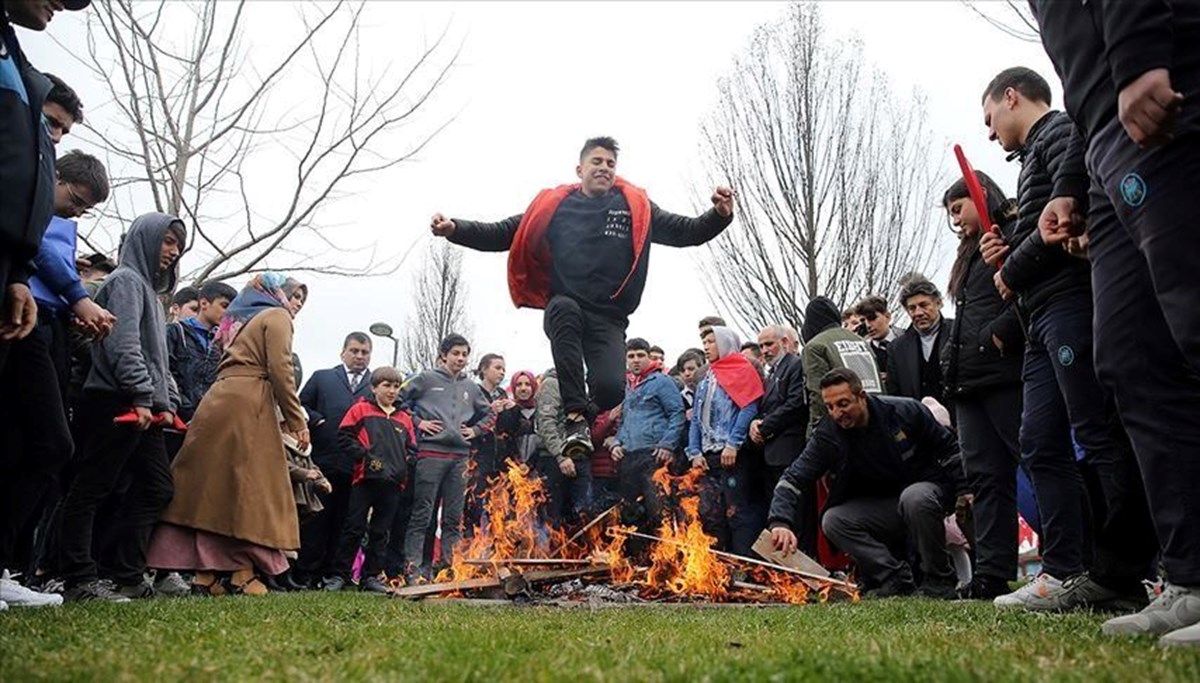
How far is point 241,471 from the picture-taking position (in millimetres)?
6844

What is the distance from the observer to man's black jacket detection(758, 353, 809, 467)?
8133 mm

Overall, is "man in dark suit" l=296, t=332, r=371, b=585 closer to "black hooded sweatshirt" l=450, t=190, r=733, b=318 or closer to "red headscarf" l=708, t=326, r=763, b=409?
"black hooded sweatshirt" l=450, t=190, r=733, b=318

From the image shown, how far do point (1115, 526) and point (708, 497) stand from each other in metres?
5.10

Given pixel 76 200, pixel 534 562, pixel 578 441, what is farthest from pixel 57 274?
pixel 534 562

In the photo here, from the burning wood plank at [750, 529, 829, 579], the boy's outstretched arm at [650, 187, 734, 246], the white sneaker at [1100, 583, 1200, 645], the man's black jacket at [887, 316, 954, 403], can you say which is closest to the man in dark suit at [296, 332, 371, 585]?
the boy's outstretched arm at [650, 187, 734, 246]

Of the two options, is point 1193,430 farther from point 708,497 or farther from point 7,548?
point 708,497

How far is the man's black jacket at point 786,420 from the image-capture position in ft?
26.7

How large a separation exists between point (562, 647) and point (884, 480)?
4892mm

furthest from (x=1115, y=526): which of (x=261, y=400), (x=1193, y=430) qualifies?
(x=261, y=400)

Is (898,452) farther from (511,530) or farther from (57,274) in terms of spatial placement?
(57,274)

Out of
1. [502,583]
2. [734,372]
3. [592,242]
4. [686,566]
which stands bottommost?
[502,583]

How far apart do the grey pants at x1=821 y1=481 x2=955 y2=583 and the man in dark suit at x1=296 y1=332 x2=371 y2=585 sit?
4.68 m

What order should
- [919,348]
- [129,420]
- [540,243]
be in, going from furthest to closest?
[919,348] → [540,243] → [129,420]

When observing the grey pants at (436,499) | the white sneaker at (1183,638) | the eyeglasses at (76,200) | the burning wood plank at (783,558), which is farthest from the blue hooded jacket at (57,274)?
the white sneaker at (1183,638)
